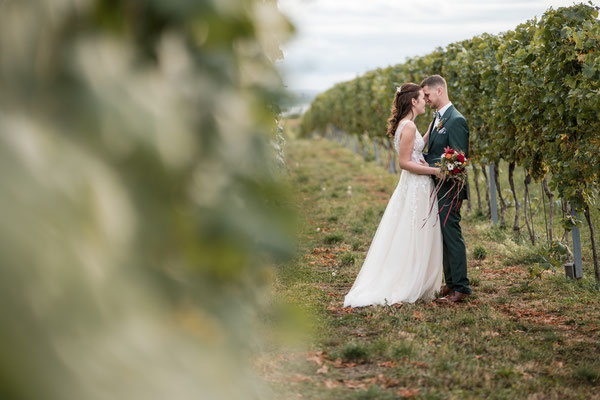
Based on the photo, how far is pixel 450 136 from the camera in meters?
6.41

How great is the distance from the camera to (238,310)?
1522 mm

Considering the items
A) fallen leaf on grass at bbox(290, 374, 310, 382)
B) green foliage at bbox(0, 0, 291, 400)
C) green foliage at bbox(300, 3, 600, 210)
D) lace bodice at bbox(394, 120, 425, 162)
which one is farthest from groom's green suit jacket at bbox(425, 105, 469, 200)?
green foliage at bbox(0, 0, 291, 400)

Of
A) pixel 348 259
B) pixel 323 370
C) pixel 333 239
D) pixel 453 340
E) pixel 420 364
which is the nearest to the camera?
pixel 323 370

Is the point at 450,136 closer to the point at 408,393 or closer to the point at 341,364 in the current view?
the point at 341,364

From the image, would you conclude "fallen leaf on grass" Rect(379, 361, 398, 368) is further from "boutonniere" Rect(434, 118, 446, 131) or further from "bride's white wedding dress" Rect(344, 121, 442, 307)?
"boutonniere" Rect(434, 118, 446, 131)

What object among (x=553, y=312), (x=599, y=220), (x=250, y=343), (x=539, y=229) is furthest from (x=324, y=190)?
(x=250, y=343)

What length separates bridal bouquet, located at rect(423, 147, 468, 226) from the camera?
6180 millimetres

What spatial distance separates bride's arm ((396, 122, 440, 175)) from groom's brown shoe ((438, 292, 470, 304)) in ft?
4.26

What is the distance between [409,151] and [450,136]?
456 mm

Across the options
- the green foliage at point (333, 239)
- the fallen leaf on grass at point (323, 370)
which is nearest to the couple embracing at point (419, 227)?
the fallen leaf on grass at point (323, 370)

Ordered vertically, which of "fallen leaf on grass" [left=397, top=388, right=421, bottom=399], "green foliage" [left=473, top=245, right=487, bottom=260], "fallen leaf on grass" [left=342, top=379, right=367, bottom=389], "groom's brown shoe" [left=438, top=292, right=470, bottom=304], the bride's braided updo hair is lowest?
"fallen leaf on grass" [left=397, top=388, right=421, bottom=399]

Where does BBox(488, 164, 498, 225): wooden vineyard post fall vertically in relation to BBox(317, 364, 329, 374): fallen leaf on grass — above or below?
above

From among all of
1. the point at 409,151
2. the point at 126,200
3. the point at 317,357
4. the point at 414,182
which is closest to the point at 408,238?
the point at 414,182

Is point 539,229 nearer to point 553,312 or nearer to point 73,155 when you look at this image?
point 553,312
